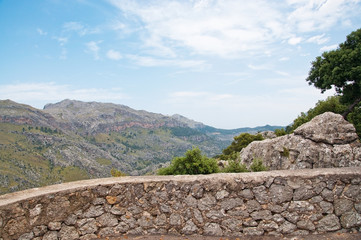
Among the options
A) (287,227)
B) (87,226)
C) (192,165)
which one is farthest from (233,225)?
(87,226)

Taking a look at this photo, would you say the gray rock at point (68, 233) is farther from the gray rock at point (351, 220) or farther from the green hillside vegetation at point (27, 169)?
the green hillside vegetation at point (27, 169)

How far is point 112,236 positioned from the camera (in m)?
6.19

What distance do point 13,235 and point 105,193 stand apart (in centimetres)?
209

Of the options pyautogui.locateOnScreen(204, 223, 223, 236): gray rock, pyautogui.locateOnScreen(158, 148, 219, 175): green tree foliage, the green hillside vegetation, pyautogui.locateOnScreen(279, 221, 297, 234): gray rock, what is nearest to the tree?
pyautogui.locateOnScreen(158, 148, 219, 175): green tree foliage

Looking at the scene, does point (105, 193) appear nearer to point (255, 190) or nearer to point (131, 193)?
point (131, 193)

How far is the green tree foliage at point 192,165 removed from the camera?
30.5 feet

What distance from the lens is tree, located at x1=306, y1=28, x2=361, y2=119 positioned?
17000mm

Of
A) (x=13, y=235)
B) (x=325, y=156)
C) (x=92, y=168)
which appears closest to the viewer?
(x=13, y=235)

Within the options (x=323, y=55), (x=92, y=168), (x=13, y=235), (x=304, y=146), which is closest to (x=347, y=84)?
(x=323, y=55)

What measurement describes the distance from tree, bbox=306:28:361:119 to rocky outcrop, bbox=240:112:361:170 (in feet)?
23.0

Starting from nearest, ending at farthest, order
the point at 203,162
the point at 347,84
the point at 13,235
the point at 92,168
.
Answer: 1. the point at 13,235
2. the point at 203,162
3. the point at 347,84
4. the point at 92,168

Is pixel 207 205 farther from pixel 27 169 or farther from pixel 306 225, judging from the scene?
pixel 27 169

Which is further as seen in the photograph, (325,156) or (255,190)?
(325,156)

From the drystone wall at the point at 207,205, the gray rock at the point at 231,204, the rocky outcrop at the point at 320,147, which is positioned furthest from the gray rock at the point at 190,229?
the rocky outcrop at the point at 320,147
